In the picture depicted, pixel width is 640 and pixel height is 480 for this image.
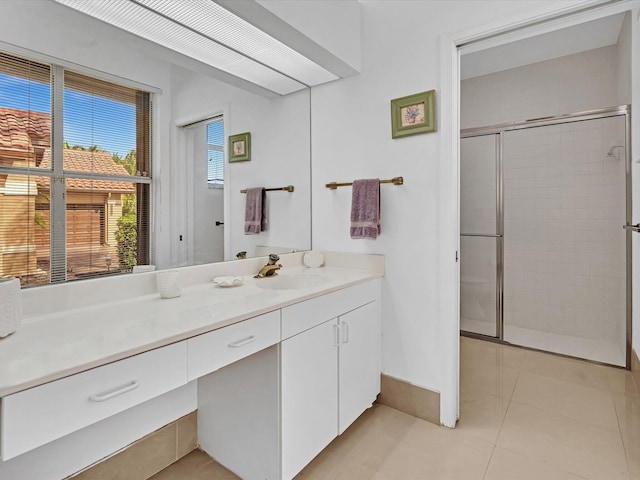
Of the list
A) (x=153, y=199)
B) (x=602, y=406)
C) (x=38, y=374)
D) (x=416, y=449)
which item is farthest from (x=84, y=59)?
(x=602, y=406)

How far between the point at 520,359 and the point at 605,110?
6.55 feet

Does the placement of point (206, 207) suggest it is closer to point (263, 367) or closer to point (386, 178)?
point (263, 367)

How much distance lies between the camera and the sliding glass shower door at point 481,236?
Answer: 3176mm

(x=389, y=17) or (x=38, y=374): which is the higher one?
(x=389, y=17)

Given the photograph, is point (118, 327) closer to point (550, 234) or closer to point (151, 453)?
point (151, 453)

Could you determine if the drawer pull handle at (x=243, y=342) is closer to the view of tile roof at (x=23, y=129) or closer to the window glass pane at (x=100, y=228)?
the window glass pane at (x=100, y=228)

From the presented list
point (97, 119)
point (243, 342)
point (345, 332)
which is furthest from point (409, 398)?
point (97, 119)

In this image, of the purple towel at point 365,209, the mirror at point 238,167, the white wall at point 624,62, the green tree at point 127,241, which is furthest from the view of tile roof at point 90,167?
the white wall at point 624,62

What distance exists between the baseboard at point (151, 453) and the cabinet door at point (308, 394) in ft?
1.87

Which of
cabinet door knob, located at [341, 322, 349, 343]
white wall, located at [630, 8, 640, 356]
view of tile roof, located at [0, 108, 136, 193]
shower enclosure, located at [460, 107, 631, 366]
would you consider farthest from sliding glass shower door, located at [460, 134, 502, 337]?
view of tile roof, located at [0, 108, 136, 193]

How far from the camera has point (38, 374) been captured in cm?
72

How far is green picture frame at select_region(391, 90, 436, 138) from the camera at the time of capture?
5.93 ft

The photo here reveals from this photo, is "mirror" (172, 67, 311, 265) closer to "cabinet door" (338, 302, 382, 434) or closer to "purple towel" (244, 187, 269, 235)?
"purple towel" (244, 187, 269, 235)

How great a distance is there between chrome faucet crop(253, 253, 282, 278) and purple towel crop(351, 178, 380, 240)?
1.54 ft
